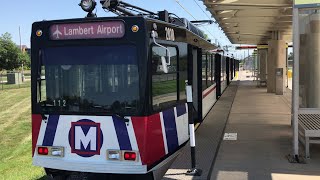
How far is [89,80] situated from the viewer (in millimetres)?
5875

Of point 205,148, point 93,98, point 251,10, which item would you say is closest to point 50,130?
point 93,98

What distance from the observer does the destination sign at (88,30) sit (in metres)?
5.66

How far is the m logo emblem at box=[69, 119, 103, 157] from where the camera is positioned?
5.71m

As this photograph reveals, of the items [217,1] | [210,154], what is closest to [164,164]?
[210,154]

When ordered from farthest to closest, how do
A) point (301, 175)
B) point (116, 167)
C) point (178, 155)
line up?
1. point (178, 155)
2. point (301, 175)
3. point (116, 167)

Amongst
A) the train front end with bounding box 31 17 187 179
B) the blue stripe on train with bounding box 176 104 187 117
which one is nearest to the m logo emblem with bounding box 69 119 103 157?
the train front end with bounding box 31 17 187 179

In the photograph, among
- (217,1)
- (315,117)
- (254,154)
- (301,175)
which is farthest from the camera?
(217,1)

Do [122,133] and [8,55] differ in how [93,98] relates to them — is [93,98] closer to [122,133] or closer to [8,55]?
[122,133]

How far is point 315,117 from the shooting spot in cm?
855

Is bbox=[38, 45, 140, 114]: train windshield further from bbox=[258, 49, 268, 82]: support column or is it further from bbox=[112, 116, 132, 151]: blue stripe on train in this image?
bbox=[258, 49, 268, 82]: support column

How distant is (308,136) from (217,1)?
5.41 metres

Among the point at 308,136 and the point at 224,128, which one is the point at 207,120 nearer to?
the point at 224,128

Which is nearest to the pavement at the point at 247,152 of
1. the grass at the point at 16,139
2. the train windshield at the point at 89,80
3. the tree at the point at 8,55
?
the train windshield at the point at 89,80

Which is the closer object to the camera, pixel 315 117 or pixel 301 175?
pixel 301 175
